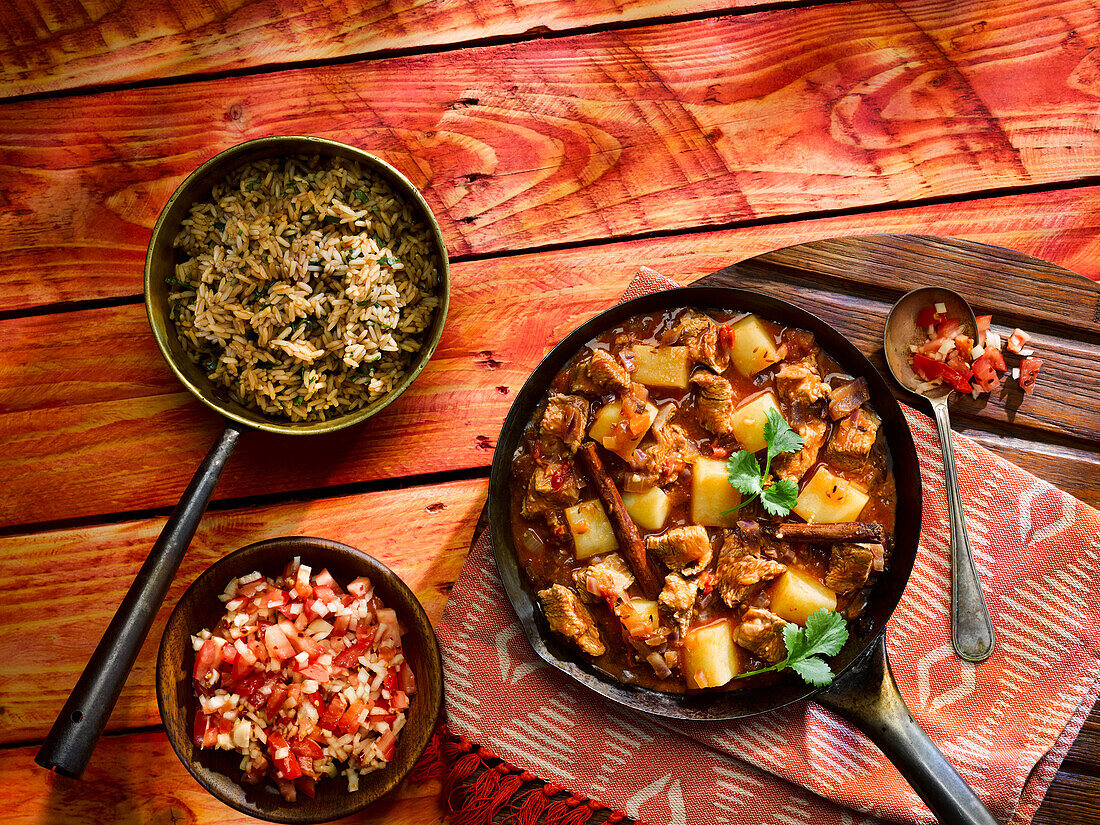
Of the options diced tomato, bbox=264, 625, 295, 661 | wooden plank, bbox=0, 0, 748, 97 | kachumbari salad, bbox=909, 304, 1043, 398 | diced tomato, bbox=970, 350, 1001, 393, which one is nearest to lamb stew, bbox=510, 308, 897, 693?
kachumbari salad, bbox=909, 304, 1043, 398

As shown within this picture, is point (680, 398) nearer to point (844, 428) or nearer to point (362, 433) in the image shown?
point (844, 428)

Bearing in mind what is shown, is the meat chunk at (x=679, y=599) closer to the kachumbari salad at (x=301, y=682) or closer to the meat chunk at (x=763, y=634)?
the meat chunk at (x=763, y=634)

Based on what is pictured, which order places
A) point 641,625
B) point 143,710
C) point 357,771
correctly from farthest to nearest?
point 143,710 < point 357,771 < point 641,625

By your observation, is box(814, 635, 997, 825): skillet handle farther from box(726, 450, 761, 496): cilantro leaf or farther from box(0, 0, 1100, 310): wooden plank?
box(0, 0, 1100, 310): wooden plank

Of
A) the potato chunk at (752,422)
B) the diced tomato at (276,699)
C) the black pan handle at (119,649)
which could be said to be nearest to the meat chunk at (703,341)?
the potato chunk at (752,422)

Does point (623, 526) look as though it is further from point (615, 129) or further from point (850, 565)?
point (615, 129)

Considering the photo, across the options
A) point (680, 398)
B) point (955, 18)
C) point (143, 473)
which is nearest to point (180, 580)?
point (143, 473)

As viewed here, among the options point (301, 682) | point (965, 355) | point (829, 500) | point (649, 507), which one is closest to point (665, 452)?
point (649, 507)
